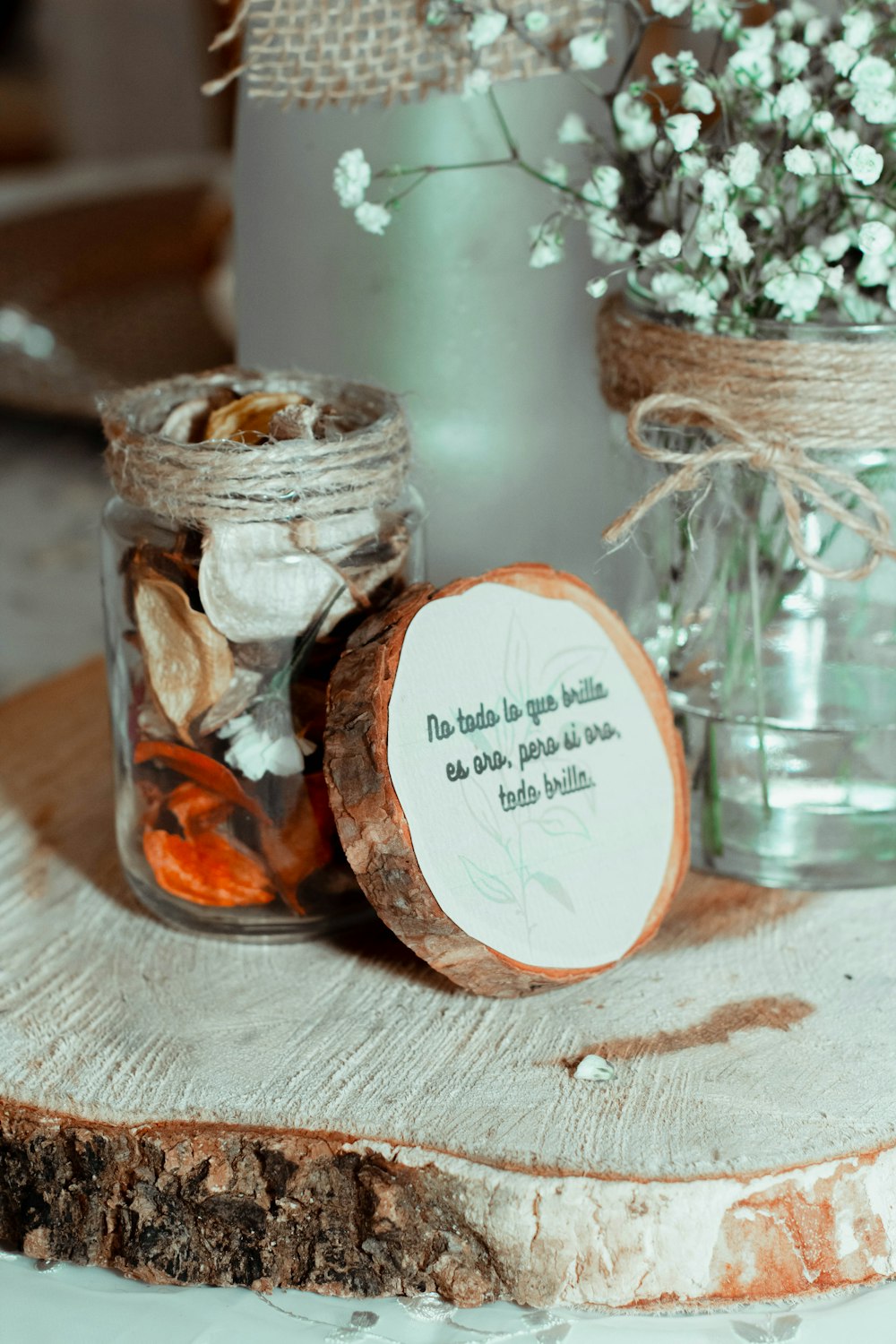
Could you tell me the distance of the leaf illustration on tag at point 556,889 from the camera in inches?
27.0

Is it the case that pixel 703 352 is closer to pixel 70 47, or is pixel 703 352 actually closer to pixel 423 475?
pixel 423 475

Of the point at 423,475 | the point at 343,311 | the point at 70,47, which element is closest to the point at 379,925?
the point at 423,475

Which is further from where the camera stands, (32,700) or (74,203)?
(74,203)

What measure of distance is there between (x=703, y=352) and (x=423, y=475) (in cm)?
21

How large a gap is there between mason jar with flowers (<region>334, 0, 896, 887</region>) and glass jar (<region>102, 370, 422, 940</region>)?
148 mm

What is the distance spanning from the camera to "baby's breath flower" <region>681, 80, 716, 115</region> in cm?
68

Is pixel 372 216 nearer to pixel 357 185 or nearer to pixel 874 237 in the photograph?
pixel 357 185

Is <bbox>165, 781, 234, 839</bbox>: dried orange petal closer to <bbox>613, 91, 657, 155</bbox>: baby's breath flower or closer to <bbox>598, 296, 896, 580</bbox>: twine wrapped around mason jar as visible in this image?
<bbox>598, 296, 896, 580</bbox>: twine wrapped around mason jar

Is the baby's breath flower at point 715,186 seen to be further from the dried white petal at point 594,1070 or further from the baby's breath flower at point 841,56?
the dried white petal at point 594,1070

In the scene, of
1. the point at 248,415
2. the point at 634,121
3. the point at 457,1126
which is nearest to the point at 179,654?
the point at 248,415

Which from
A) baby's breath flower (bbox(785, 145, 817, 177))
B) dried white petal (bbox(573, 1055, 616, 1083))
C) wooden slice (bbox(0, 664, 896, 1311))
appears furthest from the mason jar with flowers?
dried white petal (bbox(573, 1055, 616, 1083))

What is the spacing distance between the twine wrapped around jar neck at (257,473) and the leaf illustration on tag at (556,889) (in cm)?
20

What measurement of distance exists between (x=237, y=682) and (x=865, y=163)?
38 cm

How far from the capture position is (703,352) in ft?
2.31
